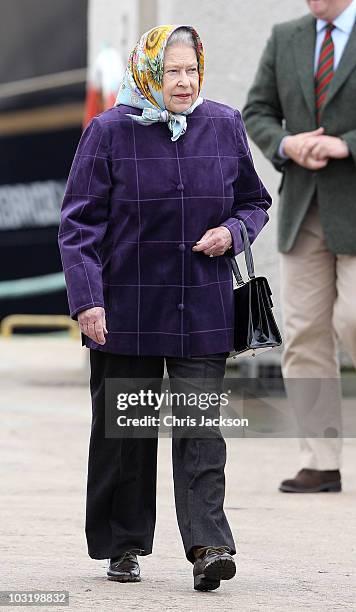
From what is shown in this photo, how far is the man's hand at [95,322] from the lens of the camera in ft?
15.0

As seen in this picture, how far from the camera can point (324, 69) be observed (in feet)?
21.8

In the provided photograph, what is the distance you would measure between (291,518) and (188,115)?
1819mm

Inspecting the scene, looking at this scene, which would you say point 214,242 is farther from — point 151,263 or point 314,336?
point 314,336

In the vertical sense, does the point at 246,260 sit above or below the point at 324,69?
below

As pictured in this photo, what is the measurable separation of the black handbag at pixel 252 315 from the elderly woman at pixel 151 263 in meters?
0.03

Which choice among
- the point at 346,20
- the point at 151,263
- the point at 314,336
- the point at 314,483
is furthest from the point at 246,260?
the point at 346,20

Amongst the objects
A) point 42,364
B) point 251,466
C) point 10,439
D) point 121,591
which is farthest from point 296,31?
point 42,364

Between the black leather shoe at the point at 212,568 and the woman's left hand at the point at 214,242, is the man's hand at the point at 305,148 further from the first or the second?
the black leather shoe at the point at 212,568

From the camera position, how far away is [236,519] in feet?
19.4

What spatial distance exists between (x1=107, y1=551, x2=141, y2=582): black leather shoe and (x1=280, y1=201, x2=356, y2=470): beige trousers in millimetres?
1994

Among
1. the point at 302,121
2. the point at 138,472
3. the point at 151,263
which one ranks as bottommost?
the point at 138,472

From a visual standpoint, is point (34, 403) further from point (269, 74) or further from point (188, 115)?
point (188, 115)

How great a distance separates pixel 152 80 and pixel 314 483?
96.2 inches

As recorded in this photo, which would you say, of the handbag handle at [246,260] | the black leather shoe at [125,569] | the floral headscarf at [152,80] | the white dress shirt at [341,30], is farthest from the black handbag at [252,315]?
the white dress shirt at [341,30]
